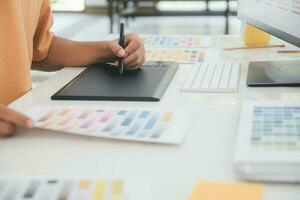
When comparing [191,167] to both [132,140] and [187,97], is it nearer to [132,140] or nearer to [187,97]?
[132,140]

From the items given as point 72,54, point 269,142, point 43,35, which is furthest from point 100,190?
point 43,35

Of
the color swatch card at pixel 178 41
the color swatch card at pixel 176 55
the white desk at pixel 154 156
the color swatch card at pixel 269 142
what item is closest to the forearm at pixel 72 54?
the color swatch card at pixel 176 55

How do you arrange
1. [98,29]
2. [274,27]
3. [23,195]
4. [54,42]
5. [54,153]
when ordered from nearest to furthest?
1. [23,195]
2. [54,153]
3. [274,27]
4. [54,42]
5. [98,29]

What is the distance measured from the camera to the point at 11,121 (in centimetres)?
78

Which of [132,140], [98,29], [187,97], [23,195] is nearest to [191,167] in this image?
[132,140]

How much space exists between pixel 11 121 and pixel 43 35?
2.11ft

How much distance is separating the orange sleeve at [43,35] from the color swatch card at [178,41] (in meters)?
0.32

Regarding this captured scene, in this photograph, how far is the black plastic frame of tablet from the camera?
1.03 m

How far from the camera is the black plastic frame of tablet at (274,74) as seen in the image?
3.37ft

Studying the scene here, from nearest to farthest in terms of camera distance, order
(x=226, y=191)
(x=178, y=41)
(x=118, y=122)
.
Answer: (x=226, y=191)
(x=118, y=122)
(x=178, y=41)

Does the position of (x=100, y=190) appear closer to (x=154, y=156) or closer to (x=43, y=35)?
(x=154, y=156)

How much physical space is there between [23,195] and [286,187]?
0.32 m

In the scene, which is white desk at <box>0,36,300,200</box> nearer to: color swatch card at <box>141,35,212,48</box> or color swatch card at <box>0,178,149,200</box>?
color swatch card at <box>0,178,149,200</box>

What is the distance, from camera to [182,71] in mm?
1192
